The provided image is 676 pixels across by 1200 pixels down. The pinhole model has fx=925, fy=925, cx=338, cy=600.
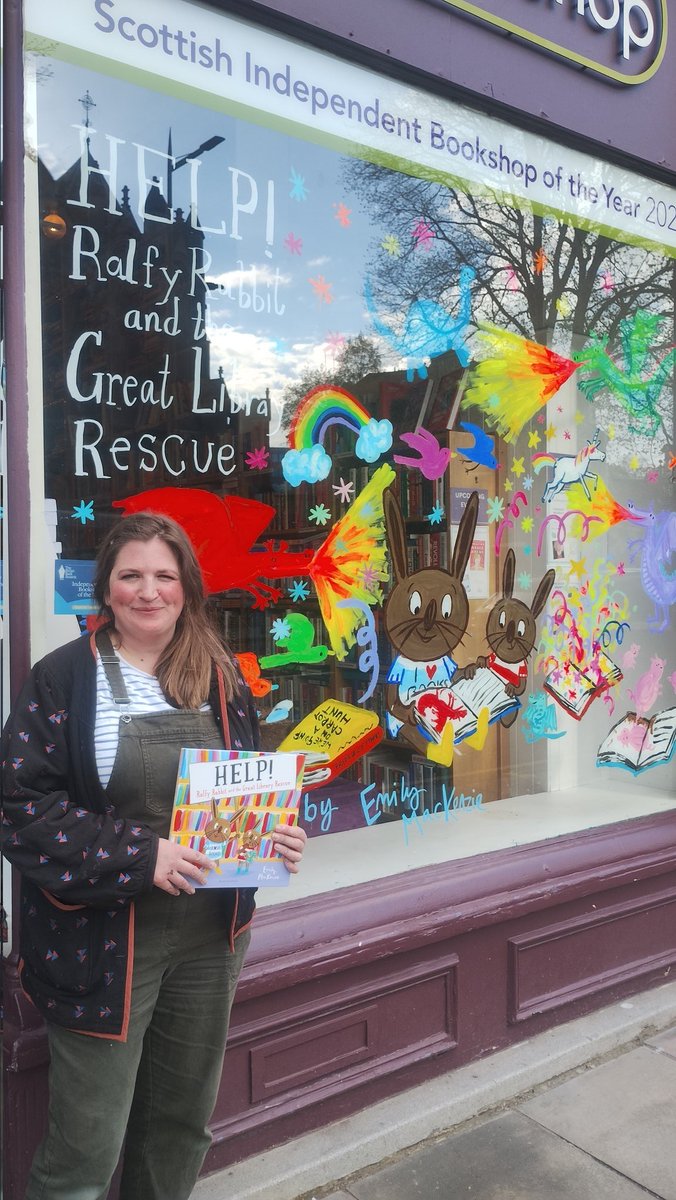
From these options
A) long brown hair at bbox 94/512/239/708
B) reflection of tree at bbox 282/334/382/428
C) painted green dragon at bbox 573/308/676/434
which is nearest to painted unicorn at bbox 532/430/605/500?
painted green dragon at bbox 573/308/676/434

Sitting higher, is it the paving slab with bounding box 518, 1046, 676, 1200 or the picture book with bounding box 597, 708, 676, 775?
the picture book with bounding box 597, 708, 676, 775

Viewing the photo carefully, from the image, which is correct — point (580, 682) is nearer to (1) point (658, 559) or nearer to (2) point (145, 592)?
(1) point (658, 559)

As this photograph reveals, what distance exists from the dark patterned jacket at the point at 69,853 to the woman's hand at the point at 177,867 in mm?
20

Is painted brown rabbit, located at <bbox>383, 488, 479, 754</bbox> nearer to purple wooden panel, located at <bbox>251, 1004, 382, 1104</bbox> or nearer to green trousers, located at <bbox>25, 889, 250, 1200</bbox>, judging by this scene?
purple wooden panel, located at <bbox>251, 1004, 382, 1104</bbox>

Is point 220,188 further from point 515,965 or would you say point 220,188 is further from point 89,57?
point 515,965

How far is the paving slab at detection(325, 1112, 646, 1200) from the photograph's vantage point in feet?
8.57

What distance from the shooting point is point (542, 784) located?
3.96m

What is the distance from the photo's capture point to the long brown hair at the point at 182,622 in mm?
2051

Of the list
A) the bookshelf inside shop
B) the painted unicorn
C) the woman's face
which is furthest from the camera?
the painted unicorn

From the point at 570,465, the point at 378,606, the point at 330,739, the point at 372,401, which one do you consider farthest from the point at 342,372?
the point at 330,739

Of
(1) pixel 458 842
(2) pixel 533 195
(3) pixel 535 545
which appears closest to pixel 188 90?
(2) pixel 533 195

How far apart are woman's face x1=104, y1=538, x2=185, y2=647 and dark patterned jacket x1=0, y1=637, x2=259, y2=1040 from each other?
0.13 meters

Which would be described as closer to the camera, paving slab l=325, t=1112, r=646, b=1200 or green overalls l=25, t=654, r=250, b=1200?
green overalls l=25, t=654, r=250, b=1200

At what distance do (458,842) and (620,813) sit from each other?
3.07 feet
